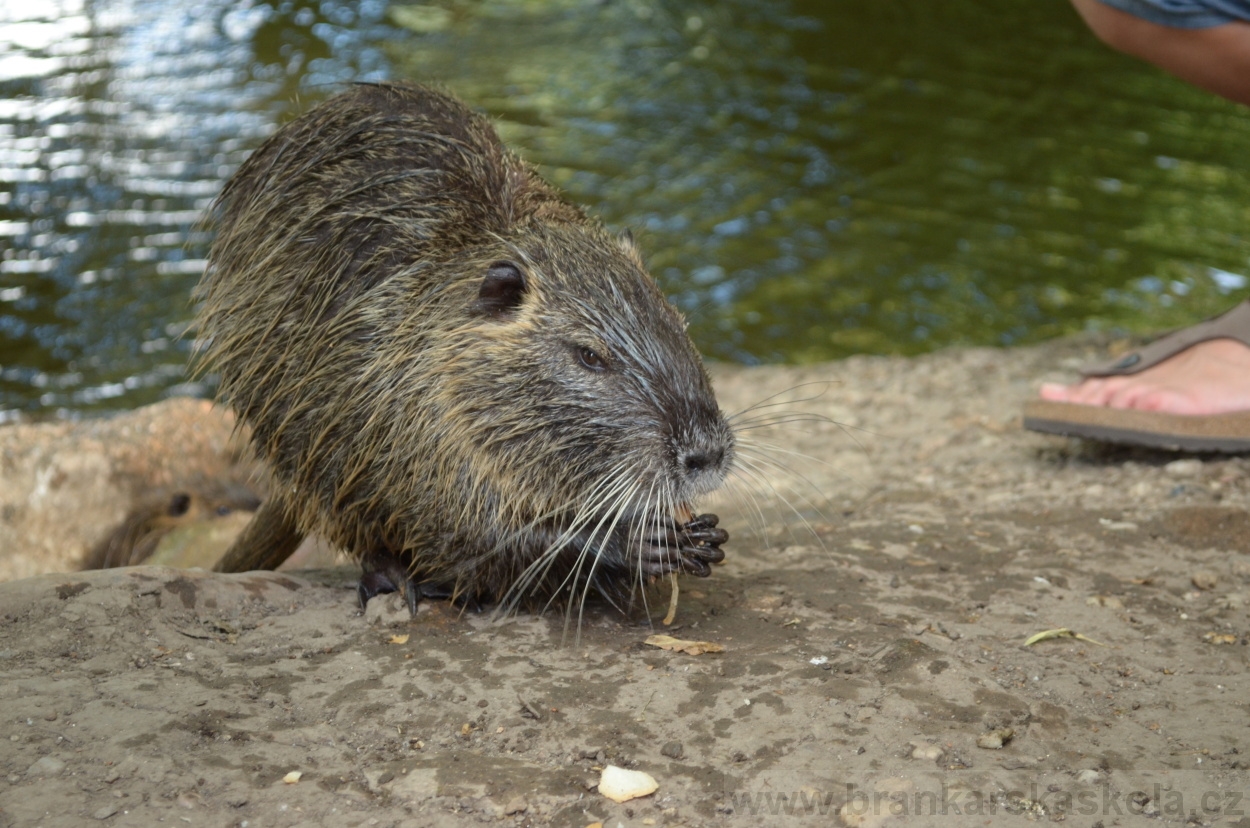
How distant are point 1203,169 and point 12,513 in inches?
310

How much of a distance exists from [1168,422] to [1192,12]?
1228 millimetres

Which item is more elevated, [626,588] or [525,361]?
[525,361]

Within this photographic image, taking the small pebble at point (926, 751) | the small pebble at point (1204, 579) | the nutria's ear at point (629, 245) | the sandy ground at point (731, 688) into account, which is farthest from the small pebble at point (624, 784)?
the small pebble at point (1204, 579)

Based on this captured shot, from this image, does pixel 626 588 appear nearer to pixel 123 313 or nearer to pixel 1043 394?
pixel 1043 394

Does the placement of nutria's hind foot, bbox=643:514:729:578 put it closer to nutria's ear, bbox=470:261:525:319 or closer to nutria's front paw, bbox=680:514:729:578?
nutria's front paw, bbox=680:514:729:578

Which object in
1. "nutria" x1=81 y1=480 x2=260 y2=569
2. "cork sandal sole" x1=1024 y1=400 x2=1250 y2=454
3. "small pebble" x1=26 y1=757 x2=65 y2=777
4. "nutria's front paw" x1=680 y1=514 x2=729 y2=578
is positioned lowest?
"nutria" x1=81 y1=480 x2=260 y2=569

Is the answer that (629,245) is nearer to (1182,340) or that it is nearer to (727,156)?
(1182,340)

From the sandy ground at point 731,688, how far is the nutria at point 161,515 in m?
1.67

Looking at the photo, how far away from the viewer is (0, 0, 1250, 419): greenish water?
7109 mm

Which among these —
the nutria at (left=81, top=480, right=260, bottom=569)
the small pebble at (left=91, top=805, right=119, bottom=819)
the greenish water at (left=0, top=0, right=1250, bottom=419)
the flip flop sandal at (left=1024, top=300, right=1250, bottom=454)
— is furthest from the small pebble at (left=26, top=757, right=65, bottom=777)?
the greenish water at (left=0, top=0, right=1250, bottom=419)

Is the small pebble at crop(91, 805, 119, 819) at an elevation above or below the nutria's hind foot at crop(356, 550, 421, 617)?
above

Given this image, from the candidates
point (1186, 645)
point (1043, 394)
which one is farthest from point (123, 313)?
point (1186, 645)

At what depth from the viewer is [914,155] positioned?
9047 mm

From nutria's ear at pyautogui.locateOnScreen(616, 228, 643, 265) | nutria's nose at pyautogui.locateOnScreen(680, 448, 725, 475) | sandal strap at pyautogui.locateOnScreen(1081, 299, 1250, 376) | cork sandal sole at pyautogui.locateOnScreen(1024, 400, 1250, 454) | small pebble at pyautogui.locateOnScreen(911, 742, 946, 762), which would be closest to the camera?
small pebble at pyautogui.locateOnScreen(911, 742, 946, 762)
